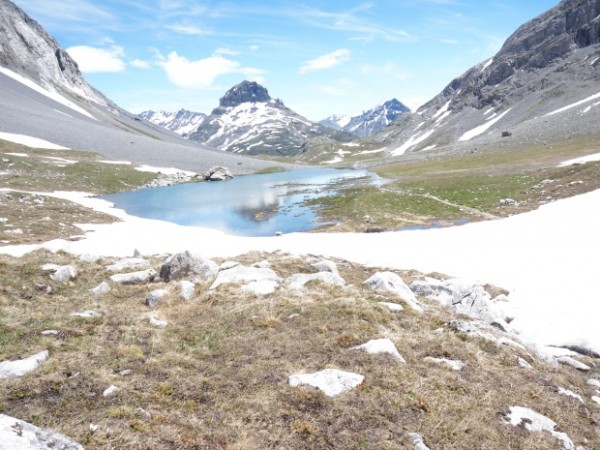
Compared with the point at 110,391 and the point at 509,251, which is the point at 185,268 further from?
the point at 509,251

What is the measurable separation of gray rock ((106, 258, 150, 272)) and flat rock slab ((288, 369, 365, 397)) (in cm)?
1303

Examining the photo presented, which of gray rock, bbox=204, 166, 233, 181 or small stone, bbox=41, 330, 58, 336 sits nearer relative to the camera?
small stone, bbox=41, 330, 58, 336

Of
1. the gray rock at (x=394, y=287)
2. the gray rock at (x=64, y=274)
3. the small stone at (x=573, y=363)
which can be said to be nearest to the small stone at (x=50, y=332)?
the gray rock at (x=64, y=274)

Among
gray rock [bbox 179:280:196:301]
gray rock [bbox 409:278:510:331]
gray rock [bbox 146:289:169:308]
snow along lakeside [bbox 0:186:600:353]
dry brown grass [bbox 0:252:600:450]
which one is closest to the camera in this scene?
dry brown grass [bbox 0:252:600:450]

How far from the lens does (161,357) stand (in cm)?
985

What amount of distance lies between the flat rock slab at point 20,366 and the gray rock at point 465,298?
14516 millimetres

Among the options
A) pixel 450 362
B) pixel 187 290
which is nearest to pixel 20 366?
pixel 187 290

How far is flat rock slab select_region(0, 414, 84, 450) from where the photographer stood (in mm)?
5202

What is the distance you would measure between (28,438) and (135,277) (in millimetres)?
12265

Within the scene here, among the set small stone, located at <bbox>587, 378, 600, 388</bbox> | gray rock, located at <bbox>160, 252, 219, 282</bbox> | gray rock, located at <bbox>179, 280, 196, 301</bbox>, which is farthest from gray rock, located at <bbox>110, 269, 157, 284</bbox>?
small stone, located at <bbox>587, 378, 600, 388</bbox>

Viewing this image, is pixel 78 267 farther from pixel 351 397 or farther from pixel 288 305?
pixel 351 397

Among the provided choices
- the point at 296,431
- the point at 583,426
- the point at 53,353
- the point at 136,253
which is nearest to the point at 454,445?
the point at 296,431

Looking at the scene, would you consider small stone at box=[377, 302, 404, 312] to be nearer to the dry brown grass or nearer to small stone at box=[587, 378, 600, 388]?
the dry brown grass

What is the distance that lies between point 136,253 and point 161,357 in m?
14.6
